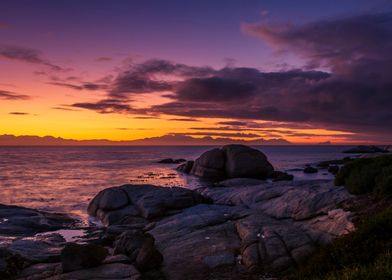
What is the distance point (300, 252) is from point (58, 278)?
8.68 m

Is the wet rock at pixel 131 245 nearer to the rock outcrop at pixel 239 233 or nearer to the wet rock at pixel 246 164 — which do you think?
the rock outcrop at pixel 239 233

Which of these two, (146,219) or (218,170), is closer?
(146,219)

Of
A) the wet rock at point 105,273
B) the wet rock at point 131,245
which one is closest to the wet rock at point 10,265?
the wet rock at point 105,273

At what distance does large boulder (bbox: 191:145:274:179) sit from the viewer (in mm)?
53844

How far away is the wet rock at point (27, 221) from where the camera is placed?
76.1ft

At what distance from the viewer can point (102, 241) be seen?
1972cm

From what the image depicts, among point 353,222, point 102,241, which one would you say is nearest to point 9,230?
point 102,241

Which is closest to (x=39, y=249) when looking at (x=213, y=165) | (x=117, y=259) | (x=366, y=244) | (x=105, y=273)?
(x=117, y=259)

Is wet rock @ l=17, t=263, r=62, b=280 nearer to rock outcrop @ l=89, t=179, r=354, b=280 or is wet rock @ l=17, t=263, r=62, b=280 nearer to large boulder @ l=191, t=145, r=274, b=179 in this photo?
rock outcrop @ l=89, t=179, r=354, b=280

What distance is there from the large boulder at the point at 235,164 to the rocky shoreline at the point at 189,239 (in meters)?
26.8

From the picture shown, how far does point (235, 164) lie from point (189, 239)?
37.8 meters

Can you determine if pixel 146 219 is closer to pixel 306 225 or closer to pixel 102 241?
pixel 102 241

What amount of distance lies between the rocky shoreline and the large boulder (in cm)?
2679

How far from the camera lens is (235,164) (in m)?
54.1
